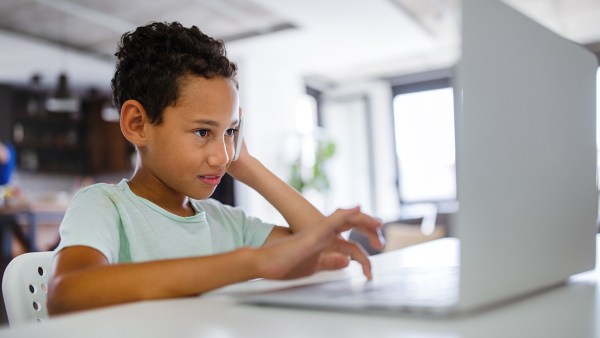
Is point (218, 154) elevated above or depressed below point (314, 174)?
above

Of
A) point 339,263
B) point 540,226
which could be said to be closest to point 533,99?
point 540,226

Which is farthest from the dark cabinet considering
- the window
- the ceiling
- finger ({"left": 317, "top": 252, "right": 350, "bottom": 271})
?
finger ({"left": 317, "top": 252, "right": 350, "bottom": 271})

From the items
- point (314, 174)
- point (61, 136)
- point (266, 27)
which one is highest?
point (266, 27)

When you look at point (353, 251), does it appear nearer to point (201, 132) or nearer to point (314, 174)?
point (201, 132)

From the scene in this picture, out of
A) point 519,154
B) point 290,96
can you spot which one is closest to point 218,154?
point 519,154

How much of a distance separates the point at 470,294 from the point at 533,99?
233 millimetres

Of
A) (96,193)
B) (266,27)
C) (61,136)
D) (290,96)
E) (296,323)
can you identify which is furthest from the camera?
(61,136)

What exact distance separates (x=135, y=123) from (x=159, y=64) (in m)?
0.11

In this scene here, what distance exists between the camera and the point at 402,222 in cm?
405

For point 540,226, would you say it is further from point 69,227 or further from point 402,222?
point 402,222

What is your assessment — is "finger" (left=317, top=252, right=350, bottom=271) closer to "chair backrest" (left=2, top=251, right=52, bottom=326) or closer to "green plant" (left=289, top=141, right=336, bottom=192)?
"chair backrest" (left=2, top=251, right=52, bottom=326)

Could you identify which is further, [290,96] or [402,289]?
[290,96]

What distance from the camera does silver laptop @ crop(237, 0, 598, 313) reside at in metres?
0.44

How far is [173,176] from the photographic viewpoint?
0.92 metres
